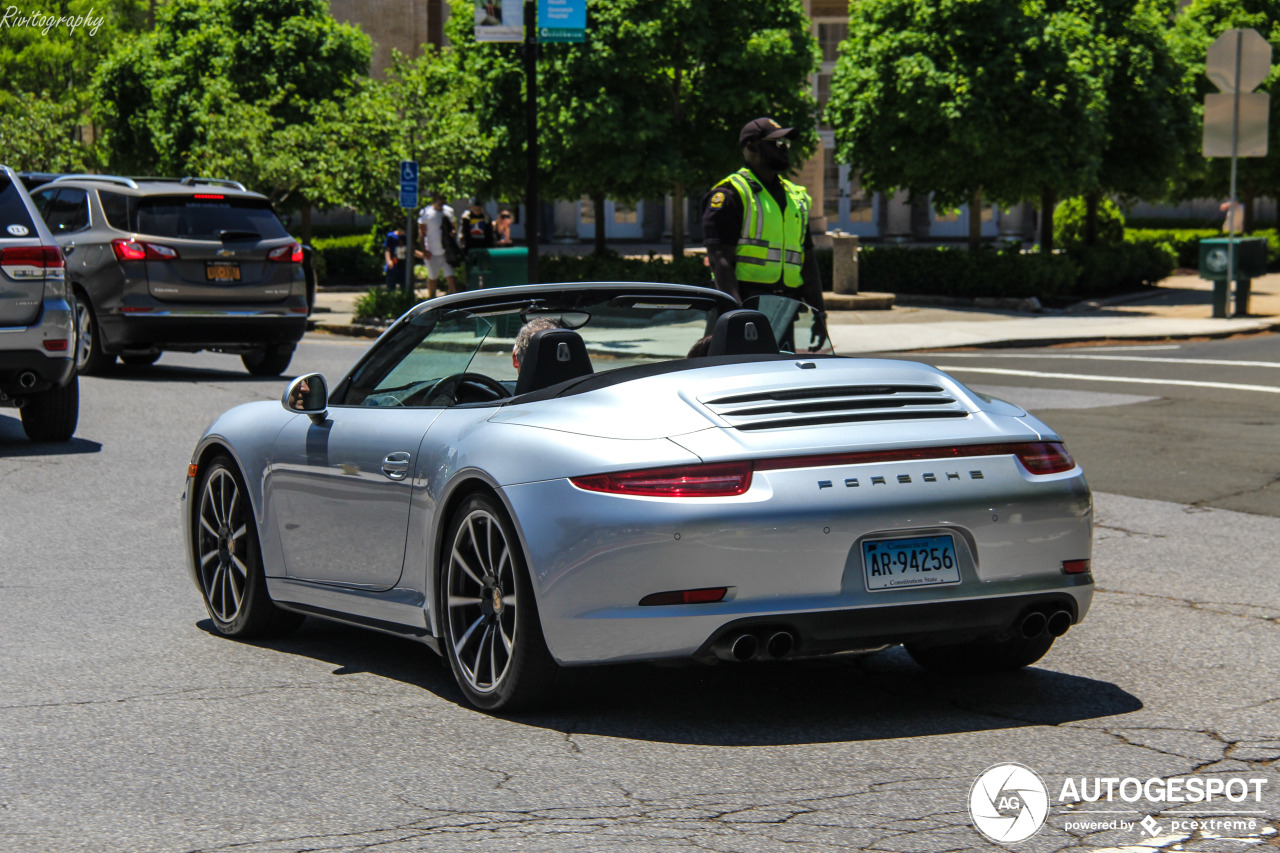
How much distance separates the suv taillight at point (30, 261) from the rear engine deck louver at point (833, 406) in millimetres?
7869

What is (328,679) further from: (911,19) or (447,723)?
(911,19)

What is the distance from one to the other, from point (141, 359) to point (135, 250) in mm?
2515

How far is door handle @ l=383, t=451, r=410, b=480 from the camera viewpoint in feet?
18.3

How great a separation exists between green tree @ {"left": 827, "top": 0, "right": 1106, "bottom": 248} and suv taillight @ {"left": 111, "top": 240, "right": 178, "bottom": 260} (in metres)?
18.6

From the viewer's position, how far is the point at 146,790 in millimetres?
4469

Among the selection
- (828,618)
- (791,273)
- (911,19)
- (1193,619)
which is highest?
(911,19)

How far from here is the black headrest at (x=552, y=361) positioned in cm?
550

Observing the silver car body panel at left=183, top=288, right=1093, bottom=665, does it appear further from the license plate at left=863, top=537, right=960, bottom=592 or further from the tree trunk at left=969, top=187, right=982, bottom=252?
the tree trunk at left=969, top=187, right=982, bottom=252

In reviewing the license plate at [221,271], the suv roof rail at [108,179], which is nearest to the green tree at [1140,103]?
the license plate at [221,271]

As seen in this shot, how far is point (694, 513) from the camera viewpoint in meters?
4.68

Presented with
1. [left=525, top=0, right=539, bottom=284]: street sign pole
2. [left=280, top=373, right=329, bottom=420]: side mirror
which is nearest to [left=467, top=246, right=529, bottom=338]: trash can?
[left=525, top=0, right=539, bottom=284]: street sign pole

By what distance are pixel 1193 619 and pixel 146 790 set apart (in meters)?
4.12

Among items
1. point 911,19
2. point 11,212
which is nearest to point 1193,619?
point 11,212

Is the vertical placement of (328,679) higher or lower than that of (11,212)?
lower
